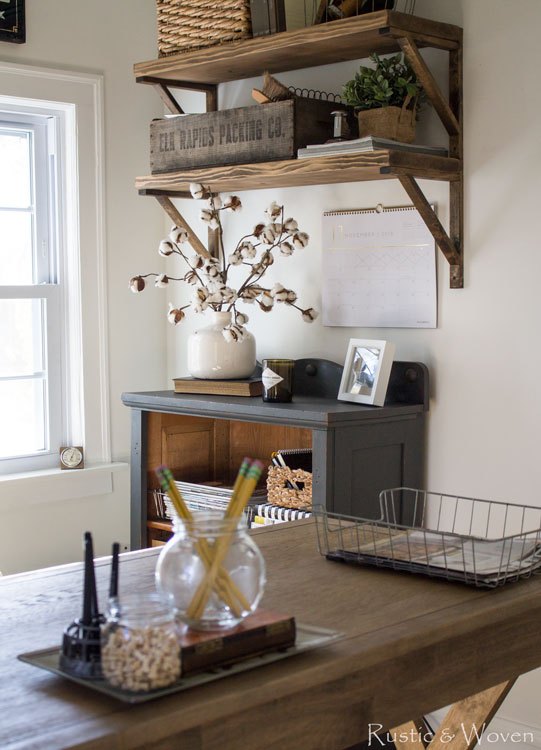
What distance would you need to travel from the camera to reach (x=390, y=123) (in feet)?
9.77

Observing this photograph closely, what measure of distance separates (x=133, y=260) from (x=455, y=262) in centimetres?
142

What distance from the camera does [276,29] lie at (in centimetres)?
316

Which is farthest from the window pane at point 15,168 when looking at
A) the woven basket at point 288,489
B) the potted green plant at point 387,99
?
the woven basket at point 288,489

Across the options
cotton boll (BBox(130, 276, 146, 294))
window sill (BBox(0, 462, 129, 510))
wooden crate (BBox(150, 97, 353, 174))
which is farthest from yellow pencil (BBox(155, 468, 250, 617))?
window sill (BBox(0, 462, 129, 510))

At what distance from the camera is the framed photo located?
310 cm

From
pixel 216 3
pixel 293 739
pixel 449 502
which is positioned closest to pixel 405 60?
pixel 216 3

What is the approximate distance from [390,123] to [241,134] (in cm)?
51

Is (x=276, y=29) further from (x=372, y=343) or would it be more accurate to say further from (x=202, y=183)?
(x=372, y=343)

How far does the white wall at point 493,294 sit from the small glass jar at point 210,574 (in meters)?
1.82

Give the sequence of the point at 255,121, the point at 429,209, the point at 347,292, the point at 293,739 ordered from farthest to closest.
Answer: the point at 347,292 → the point at 255,121 → the point at 429,209 → the point at 293,739

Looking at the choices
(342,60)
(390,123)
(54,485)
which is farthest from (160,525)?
(342,60)

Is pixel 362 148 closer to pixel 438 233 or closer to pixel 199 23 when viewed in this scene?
pixel 438 233

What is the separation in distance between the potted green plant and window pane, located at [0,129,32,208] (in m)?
1.35

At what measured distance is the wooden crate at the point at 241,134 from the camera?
3.11m
